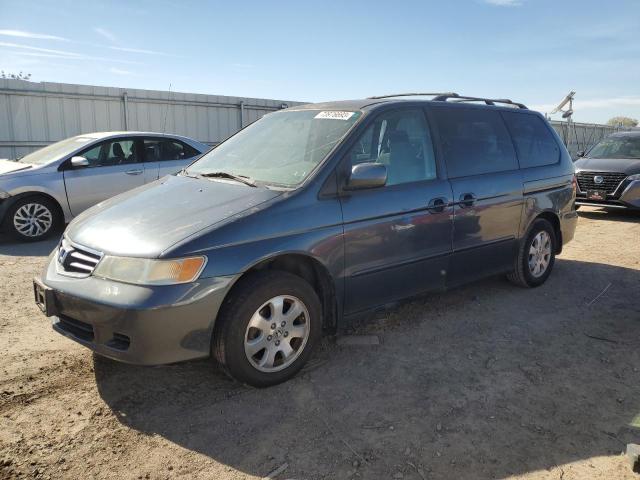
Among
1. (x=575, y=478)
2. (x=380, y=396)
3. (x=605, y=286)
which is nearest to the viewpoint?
(x=575, y=478)

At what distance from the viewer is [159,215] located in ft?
10.8

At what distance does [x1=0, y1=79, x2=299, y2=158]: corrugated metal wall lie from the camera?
39.7 ft

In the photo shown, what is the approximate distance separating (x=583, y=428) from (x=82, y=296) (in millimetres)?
2865

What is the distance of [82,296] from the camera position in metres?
2.96

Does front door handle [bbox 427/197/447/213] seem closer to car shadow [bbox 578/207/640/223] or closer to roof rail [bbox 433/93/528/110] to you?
roof rail [bbox 433/93/528/110]

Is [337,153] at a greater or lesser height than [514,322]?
greater

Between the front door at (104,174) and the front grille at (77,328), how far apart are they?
5.00 m

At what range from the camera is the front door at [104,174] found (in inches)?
302

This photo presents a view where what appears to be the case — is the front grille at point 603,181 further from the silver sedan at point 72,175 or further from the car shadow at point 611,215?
the silver sedan at point 72,175

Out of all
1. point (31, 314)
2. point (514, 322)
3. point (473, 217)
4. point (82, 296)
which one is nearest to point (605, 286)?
point (514, 322)

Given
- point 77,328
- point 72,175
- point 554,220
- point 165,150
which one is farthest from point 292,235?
point 165,150

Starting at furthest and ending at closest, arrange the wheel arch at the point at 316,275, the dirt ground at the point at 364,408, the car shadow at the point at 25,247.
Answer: the car shadow at the point at 25,247, the wheel arch at the point at 316,275, the dirt ground at the point at 364,408

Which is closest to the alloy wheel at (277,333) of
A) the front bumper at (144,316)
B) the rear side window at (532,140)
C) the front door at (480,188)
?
the front bumper at (144,316)

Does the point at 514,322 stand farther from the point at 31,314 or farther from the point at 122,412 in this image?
the point at 31,314
